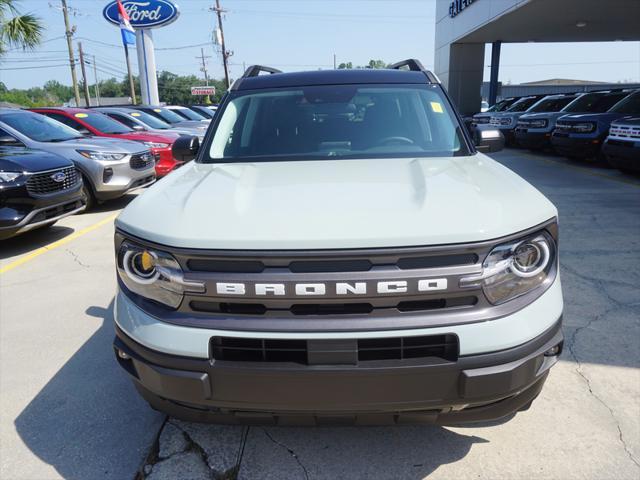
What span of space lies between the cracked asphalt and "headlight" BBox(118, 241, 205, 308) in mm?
929

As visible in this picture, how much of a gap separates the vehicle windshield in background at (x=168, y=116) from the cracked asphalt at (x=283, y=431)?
10.3 m

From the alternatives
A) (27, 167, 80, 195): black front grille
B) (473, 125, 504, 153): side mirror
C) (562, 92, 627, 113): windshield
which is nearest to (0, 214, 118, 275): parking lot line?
(27, 167, 80, 195): black front grille

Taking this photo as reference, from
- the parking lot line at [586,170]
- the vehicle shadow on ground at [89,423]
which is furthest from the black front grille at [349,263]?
the parking lot line at [586,170]

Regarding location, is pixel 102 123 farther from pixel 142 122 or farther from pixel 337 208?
pixel 337 208

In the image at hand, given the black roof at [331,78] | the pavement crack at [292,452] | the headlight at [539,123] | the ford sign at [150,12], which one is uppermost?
the ford sign at [150,12]

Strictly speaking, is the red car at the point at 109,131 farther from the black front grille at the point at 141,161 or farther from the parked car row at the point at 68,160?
the black front grille at the point at 141,161

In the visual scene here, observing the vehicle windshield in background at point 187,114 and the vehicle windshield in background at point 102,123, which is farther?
the vehicle windshield in background at point 187,114

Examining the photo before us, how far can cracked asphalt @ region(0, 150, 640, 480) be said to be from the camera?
89.1 inches

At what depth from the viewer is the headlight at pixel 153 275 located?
184cm

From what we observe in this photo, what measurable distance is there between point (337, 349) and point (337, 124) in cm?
188

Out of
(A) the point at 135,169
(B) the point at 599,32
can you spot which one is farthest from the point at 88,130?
(B) the point at 599,32

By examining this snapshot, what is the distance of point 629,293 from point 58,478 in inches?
170

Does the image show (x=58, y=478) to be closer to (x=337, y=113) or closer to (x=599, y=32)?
(x=337, y=113)

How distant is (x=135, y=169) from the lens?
8.17 m
